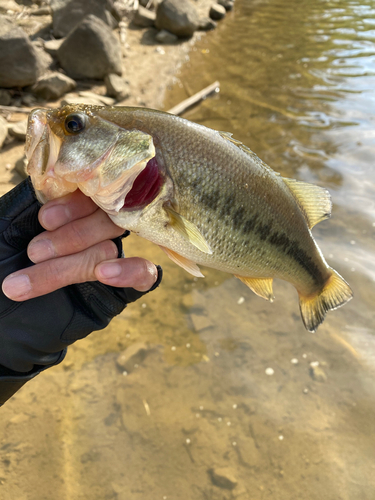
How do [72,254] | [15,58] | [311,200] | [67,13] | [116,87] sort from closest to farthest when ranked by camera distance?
[72,254] → [311,200] → [15,58] → [116,87] → [67,13]

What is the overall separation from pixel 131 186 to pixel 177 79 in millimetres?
7717

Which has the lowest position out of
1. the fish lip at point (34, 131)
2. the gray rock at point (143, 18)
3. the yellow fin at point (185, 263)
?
the gray rock at point (143, 18)

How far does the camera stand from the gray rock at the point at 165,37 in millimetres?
10102

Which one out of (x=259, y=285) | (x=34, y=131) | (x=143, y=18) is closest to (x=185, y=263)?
(x=259, y=285)

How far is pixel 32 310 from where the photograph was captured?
2.00m

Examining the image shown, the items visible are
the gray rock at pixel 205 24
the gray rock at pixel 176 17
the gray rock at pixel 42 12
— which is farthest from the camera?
the gray rock at pixel 205 24

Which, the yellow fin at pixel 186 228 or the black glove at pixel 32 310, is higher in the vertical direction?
the yellow fin at pixel 186 228

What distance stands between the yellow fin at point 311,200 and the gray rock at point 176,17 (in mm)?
9913

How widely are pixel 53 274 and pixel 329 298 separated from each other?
1.72m

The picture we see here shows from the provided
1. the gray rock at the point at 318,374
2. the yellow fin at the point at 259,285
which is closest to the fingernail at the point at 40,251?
the yellow fin at the point at 259,285

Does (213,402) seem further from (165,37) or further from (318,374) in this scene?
(165,37)

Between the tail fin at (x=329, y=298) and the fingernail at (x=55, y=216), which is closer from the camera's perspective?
the fingernail at (x=55, y=216)

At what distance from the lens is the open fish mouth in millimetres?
1587

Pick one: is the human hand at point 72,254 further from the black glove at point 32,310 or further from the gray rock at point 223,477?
the gray rock at point 223,477
